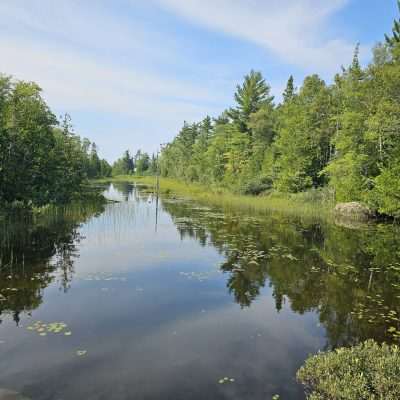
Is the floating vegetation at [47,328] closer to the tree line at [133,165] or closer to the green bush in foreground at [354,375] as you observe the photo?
the green bush in foreground at [354,375]

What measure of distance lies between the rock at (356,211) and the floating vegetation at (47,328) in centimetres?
2605

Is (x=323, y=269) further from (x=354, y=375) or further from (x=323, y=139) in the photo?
(x=323, y=139)

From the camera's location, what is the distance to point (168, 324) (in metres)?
8.20

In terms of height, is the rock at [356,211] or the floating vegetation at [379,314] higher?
the rock at [356,211]

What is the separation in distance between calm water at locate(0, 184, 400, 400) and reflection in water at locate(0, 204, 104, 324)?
0.06 meters

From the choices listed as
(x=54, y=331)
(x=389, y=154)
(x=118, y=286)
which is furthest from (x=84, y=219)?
(x=389, y=154)

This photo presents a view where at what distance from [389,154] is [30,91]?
27.9m

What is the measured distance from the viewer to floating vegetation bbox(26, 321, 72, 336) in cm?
749

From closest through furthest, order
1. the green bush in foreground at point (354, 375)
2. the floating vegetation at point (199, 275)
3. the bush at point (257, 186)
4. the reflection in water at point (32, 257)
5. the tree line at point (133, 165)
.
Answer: the green bush in foreground at point (354, 375) → the reflection in water at point (32, 257) → the floating vegetation at point (199, 275) → the bush at point (257, 186) → the tree line at point (133, 165)

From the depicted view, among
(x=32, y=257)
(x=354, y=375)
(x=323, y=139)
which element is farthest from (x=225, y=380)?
(x=323, y=139)

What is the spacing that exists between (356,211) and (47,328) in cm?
2663

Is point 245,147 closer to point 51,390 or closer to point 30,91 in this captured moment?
point 30,91

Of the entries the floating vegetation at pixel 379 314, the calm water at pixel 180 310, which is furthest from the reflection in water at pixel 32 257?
the floating vegetation at pixel 379 314

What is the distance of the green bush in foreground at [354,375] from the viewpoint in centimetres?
502
